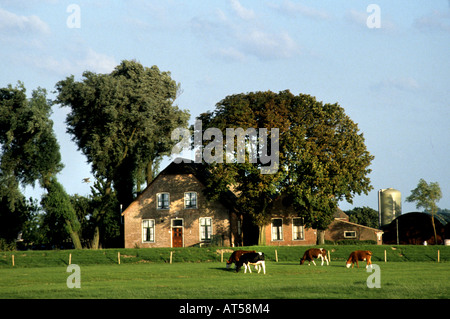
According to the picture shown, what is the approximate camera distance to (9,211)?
201ft

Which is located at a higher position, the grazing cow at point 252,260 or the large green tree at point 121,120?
the large green tree at point 121,120

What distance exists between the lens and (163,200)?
59.8 metres

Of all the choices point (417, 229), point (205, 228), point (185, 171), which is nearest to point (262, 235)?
point (205, 228)

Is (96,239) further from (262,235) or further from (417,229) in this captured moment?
(417,229)

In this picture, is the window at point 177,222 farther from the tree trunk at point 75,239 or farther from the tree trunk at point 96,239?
the tree trunk at point 75,239

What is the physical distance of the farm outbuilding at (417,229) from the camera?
6825 centimetres

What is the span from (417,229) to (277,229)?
19584 millimetres

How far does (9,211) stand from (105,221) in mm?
9804

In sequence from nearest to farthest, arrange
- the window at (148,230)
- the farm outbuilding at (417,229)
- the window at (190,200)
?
the window at (190,200), the window at (148,230), the farm outbuilding at (417,229)

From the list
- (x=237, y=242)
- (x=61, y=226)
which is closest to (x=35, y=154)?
(x=61, y=226)

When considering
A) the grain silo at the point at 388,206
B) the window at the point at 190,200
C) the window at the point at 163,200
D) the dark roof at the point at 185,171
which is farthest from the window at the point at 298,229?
the grain silo at the point at 388,206

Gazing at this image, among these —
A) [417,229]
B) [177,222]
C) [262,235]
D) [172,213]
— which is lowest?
[262,235]

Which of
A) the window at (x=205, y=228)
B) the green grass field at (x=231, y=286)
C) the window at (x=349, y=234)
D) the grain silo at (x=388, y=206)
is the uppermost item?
the grain silo at (x=388, y=206)

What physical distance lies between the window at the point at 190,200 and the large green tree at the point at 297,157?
131 inches
